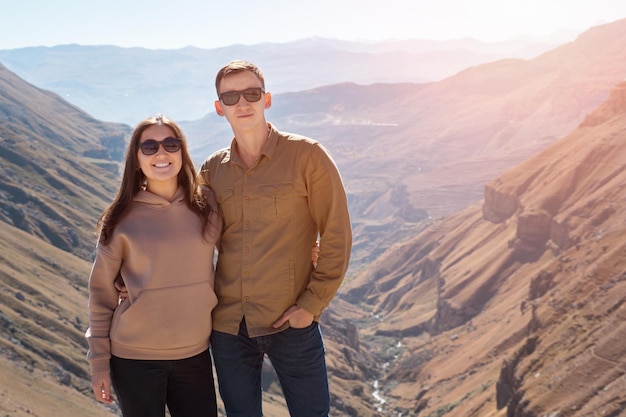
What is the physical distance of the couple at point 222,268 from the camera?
24.7 feet

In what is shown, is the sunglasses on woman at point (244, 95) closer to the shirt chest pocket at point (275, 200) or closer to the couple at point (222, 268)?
the couple at point (222, 268)

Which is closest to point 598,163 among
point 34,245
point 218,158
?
point 34,245

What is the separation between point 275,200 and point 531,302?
9884 cm

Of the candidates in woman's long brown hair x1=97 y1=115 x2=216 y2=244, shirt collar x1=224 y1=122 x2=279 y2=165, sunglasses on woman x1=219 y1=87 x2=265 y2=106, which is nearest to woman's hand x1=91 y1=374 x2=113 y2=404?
woman's long brown hair x1=97 y1=115 x2=216 y2=244

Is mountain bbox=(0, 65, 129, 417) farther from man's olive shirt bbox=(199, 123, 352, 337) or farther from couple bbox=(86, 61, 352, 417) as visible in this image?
man's olive shirt bbox=(199, 123, 352, 337)

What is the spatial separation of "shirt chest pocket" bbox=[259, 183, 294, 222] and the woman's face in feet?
3.66

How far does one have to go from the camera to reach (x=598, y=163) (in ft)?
424

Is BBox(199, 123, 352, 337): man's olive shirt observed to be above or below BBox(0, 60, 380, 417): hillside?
above

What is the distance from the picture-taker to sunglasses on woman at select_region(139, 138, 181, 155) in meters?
7.67

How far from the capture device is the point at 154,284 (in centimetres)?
750

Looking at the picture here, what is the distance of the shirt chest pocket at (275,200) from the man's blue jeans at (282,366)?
55.5 inches

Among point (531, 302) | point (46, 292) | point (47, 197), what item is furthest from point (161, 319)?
point (47, 197)

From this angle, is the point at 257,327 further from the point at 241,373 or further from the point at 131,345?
the point at 131,345

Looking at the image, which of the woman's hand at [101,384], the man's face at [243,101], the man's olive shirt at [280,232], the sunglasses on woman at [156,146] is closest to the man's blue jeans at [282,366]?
the man's olive shirt at [280,232]
